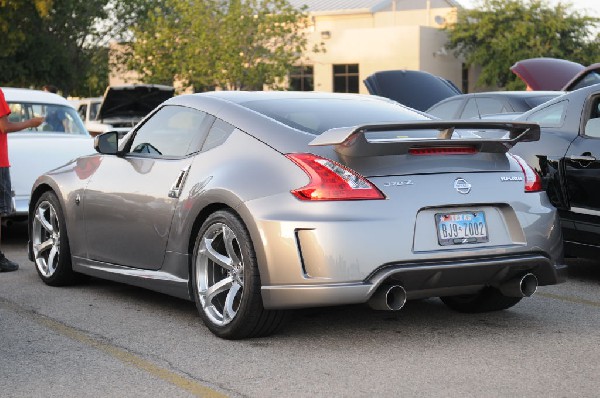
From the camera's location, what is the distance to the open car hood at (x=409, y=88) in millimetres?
15711

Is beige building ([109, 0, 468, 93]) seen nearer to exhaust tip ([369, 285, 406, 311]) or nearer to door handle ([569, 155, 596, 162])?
door handle ([569, 155, 596, 162])

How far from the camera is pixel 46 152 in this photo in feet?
39.1

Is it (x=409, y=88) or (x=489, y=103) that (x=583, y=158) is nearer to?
(x=489, y=103)

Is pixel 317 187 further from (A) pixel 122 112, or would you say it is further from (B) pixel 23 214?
(A) pixel 122 112

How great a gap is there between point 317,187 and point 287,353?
898mm

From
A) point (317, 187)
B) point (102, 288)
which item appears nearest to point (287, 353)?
point (317, 187)

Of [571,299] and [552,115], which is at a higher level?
[552,115]

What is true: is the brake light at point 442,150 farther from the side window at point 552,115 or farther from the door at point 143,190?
the side window at point 552,115

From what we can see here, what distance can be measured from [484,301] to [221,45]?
4400 centimetres

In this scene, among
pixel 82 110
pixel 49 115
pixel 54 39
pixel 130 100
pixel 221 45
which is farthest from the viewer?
pixel 221 45

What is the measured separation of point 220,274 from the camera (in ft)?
21.6

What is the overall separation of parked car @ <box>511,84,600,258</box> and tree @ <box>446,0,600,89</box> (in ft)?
156

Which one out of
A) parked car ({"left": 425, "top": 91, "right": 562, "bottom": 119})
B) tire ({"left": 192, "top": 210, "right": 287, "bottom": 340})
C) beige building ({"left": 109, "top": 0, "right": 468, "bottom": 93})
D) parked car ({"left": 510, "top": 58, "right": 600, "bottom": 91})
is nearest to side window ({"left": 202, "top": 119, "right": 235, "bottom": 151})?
tire ({"left": 192, "top": 210, "right": 287, "bottom": 340})

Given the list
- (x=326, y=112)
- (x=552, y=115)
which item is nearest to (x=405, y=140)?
(x=326, y=112)
